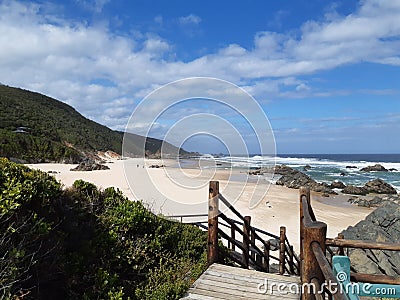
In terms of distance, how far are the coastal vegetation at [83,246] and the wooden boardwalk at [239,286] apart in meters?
0.58

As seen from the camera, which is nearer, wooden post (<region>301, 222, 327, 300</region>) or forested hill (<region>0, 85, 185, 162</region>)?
wooden post (<region>301, 222, 327, 300</region>)

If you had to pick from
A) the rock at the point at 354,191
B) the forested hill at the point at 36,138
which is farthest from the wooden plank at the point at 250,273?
the rock at the point at 354,191

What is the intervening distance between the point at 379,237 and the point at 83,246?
9599 mm

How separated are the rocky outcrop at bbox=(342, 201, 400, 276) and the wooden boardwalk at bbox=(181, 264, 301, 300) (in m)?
5.34

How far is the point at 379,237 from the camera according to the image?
35.6 ft

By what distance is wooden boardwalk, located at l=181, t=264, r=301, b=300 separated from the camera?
389 cm

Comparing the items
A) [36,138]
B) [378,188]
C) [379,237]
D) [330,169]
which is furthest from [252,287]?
[330,169]

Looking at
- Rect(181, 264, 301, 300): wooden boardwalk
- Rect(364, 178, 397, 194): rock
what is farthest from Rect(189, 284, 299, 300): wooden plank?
Rect(364, 178, 397, 194): rock

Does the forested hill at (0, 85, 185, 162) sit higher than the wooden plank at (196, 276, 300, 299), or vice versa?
the forested hill at (0, 85, 185, 162)

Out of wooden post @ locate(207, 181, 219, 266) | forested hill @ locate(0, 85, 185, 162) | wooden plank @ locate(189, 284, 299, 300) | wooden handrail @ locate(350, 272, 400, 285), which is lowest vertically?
wooden plank @ locate(189, 284, 299, 300)

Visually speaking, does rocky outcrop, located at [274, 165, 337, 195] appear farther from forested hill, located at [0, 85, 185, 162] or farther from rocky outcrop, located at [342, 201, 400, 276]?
rocky outcrop, located at [342, 201, 400, 276]

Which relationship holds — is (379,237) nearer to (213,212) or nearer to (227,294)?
(213,212)

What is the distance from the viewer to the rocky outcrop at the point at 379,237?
345 inches

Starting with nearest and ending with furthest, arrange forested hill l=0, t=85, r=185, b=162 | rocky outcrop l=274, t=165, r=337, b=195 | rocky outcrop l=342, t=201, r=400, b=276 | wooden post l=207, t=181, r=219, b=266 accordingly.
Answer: wooden post l=207, t=181, r=219, b=266, rocky outcrop l=342, t=201, r=400, b=276, rocky outcrop l=274, t=165, r=337, b=195, forested hill l=0, t=85, r=185, b=162
